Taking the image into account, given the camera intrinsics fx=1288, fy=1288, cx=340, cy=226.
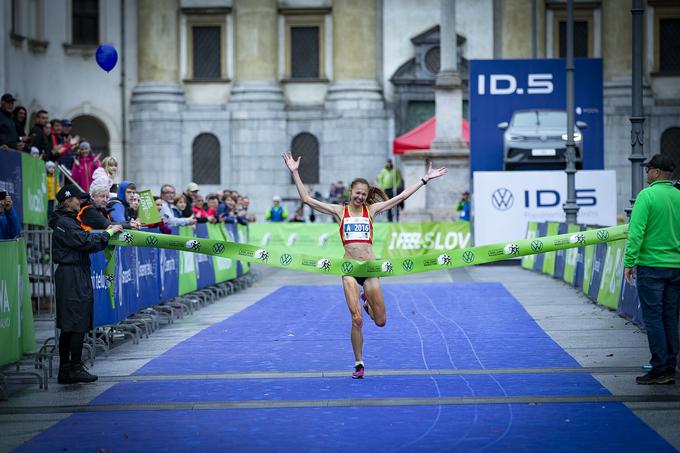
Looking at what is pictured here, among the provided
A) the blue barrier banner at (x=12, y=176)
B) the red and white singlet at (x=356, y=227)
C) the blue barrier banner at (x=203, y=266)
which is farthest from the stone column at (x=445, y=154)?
the red and white singlet at (x=356, y=227)

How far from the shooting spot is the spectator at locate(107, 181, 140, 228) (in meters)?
16.5

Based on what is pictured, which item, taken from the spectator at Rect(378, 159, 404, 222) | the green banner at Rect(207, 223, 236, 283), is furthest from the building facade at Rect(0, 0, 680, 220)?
the green banner at Rect(207, 223, 236, 283)

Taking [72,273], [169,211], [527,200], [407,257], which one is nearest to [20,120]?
[169,211]

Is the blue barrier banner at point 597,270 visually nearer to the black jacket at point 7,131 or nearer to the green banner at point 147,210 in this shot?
the green banner at point 147,210

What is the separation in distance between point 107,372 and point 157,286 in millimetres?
5089

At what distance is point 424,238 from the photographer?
117 feet

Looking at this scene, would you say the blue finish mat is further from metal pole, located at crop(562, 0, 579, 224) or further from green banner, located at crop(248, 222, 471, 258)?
green banner, located at crop(248, 222, 471, 258)

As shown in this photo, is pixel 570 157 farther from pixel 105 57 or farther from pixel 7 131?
pixel 7 131

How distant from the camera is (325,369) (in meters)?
13.6

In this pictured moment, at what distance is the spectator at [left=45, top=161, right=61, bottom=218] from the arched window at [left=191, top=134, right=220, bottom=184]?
93.7ft

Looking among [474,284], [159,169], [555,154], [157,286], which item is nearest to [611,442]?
[157,286]

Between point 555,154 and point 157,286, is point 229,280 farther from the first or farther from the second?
point 555,154

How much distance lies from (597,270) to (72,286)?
11.2 meters

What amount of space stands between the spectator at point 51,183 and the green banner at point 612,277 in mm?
9476
